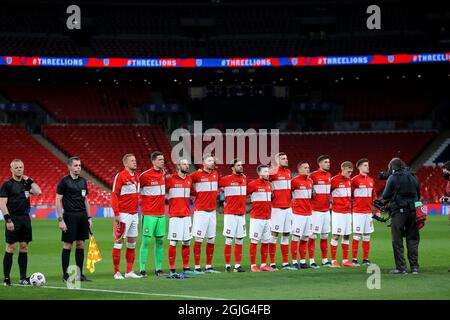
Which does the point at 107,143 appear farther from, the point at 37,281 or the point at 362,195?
the point at 37,281

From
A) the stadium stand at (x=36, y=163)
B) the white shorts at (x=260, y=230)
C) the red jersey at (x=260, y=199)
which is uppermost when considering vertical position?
the stadium stand at (x=36, y=163)

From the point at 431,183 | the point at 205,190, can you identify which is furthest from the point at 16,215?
the point at 431,183

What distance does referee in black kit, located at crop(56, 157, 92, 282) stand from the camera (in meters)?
15.7

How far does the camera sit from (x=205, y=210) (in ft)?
57.5

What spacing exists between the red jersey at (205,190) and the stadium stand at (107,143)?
3100 centimetres

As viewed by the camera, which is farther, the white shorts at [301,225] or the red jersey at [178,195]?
the white shorts at [301,225]

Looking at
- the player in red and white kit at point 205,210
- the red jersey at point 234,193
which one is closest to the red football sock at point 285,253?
the red jersey at point 234,193

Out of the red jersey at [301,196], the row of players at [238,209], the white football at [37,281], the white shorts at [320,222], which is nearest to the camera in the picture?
the white football at [37,281]

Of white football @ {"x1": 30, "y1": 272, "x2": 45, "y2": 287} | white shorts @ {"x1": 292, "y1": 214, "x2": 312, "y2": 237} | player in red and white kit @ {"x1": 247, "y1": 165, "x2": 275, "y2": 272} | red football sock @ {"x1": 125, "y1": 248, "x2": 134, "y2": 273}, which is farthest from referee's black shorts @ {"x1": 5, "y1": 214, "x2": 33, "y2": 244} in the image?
white shorts @ {"x1": 292, "y1": 214, "x2": 312, "y2": 237}

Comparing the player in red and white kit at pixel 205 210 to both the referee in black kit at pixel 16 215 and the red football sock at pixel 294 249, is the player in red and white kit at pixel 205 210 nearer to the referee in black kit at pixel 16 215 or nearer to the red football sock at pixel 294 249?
the red football sock at pixel 294 249

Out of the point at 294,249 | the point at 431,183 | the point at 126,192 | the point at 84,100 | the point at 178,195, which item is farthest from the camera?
the point at 84,100

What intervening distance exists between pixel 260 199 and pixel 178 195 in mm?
2010

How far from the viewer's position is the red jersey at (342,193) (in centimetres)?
1909

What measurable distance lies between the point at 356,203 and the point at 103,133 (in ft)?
118
